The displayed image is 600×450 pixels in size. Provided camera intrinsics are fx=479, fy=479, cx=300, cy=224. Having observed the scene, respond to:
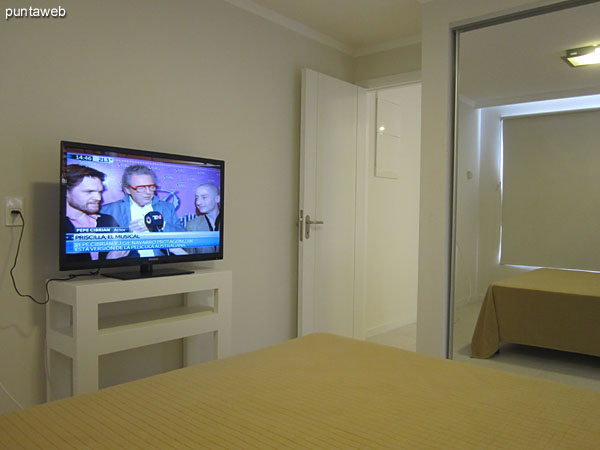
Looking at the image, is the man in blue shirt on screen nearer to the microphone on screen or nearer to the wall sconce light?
the microphone on screen

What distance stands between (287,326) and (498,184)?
185 centimetres

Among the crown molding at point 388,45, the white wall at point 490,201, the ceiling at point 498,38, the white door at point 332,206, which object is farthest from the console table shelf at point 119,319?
the crown molding at point 388,45

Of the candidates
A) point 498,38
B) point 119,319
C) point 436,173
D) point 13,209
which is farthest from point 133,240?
point 498,38

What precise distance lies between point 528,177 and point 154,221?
2.25 metres

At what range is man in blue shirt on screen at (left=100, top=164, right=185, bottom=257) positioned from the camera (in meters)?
2.43

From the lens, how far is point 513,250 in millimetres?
2998

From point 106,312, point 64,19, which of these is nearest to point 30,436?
point 106,312

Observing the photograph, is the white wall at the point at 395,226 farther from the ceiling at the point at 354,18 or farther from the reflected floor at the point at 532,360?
the reflected floor at the point at 532,360

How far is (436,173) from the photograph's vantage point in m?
3.19

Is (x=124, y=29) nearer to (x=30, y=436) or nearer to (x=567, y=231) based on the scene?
(x=30, y=436)

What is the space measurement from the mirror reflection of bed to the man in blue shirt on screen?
74.5 inches

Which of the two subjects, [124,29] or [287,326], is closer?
[124,29]

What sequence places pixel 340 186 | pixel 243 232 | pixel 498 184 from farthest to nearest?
1. pixel 340 186
2. pixel 243 232
3. pixel 498 184

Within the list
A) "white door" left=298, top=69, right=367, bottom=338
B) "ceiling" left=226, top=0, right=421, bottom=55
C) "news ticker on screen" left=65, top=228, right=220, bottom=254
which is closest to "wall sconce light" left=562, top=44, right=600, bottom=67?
"ceiling" left=226, top=0, right=421, bottom=55
